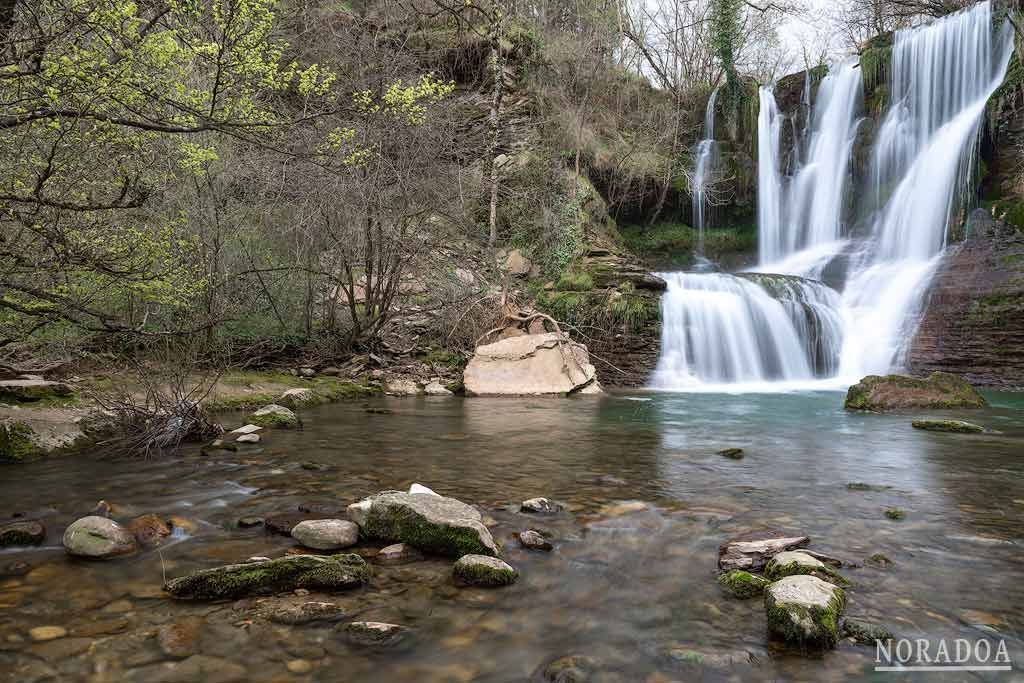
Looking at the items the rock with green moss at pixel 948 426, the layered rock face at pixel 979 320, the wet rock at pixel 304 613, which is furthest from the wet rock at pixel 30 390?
the layered rock face at pixel 979 320

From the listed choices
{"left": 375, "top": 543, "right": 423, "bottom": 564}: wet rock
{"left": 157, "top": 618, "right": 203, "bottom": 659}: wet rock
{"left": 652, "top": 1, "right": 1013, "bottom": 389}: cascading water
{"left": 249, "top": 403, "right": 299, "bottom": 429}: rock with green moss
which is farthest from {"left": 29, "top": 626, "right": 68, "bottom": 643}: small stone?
{"left": 652, "top": 1, "right": 1013, "bottom": 389}: cascading water

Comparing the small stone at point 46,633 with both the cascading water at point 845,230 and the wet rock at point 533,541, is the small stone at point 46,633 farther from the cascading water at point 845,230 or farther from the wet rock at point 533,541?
the cascading water at point 845,230

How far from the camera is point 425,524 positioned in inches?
130

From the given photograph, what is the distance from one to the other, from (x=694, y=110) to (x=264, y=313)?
19.6 metres

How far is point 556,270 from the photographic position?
17.5 metres

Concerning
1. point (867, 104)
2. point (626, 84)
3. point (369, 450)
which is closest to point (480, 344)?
point (369, 450)

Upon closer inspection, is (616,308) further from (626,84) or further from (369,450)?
(626,84)

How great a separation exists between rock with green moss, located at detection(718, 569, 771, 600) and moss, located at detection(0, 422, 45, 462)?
5.61 metres

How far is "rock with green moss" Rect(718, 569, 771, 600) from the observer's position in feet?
9.19

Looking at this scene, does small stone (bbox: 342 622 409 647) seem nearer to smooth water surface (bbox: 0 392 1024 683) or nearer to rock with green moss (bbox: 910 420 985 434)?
smooth water surface (bbox: 0 392 1024 683)

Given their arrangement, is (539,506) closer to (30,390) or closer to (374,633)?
(374,633)

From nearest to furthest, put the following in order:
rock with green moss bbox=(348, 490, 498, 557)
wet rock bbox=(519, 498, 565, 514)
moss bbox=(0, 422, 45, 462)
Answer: rock with green moss bbox=(348, 490, 498, 557)
wet rock bbox=(519, 498, 565, 514)
moss bbox=(0, 422, 45, 462)

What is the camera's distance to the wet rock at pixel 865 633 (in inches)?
94.1

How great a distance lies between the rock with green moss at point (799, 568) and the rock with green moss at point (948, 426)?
5789mm
